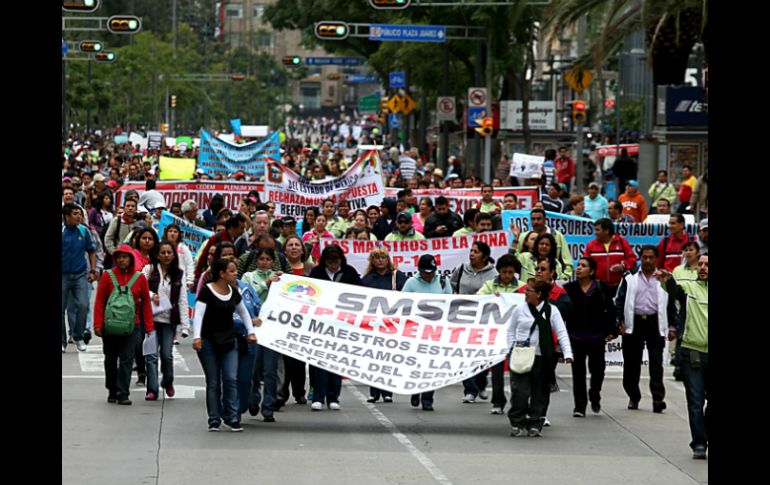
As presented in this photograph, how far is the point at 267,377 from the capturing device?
13.8 metres

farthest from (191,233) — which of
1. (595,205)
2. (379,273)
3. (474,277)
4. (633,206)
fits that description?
(595,205)

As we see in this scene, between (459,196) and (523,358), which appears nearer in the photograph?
(523,358)

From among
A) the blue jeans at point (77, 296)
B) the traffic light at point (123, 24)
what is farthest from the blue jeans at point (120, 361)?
the traffic light at point (123, 24)

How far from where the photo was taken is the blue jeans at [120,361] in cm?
1442

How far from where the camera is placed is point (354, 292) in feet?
46.4

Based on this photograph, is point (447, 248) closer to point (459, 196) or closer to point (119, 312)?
point (119, 312)

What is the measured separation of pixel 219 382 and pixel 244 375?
1.28 ft

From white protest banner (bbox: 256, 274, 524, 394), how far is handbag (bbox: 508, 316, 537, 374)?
0.30 meters

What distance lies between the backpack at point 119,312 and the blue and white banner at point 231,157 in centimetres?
2088

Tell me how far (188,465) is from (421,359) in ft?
9.16

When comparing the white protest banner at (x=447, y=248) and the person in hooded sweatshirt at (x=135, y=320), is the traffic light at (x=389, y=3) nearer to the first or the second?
the white protest banner at (x=447, y=248)
